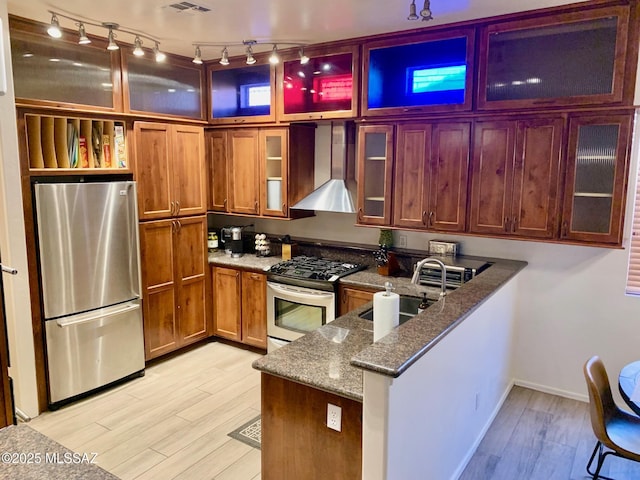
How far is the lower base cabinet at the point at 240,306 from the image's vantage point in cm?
438

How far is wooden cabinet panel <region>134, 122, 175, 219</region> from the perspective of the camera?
391 cm

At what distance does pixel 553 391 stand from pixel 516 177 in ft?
5.71

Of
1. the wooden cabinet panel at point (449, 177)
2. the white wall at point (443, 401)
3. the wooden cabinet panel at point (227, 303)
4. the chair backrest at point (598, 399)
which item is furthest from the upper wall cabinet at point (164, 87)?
the chair backrest at point (598, 399)

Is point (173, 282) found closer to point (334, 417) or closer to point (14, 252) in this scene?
point (14, 252)

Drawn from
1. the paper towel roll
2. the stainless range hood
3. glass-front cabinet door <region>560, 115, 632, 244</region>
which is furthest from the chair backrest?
the stainless range hood

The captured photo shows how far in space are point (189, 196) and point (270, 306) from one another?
4.22ft

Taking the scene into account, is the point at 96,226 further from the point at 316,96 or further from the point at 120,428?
the point at 316,96

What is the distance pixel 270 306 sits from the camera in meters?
4.23

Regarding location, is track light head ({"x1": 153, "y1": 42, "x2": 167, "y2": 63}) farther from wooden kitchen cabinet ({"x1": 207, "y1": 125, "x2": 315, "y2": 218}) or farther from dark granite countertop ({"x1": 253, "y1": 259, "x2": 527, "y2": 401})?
dark granite countertop ({"x1": 253, "y1": 259, "x2": 527, "y2": 401})

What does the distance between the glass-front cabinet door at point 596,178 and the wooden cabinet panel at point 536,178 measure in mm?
80

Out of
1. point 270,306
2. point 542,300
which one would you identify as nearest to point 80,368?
point 270,306

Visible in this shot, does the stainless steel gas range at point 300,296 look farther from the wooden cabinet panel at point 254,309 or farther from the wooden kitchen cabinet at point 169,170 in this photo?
the wooden kitchen cabinet at point 169,170

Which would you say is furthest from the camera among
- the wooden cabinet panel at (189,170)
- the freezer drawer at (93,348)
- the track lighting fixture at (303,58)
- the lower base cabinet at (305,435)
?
the wooden cabinet panel at (189,170)

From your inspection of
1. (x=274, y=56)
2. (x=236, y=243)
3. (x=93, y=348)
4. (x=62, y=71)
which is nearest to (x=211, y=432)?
(x=93, y=348)
